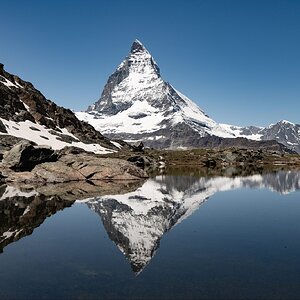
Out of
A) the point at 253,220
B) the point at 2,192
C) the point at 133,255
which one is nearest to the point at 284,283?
the point at 133,255

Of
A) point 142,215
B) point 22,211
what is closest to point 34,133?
point 22,211

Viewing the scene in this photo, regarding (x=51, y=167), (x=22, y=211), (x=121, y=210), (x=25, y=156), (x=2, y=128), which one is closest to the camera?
(x=22, y=211)

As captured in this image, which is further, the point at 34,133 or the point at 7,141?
the point at 34,133

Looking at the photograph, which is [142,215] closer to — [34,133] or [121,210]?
[121,210]

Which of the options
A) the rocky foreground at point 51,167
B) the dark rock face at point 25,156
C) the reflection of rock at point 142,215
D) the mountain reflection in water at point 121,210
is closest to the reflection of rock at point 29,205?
the mountain reflection in water at point 121,210

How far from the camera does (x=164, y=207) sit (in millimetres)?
52406

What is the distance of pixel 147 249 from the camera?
30.8 meters

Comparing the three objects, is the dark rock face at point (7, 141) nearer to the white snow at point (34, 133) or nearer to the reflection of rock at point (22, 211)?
the white snow at point (34, 133)

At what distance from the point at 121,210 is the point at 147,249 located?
18.6 m

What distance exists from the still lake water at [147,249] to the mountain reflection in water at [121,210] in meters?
0.11

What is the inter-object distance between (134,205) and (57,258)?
25.1 metres

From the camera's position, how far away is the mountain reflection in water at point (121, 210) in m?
33.4

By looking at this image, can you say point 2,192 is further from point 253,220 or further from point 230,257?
point 230,257

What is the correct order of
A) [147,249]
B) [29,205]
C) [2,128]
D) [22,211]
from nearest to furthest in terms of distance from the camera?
[147,249] → [22,211] → [29,205] → [2,128]
